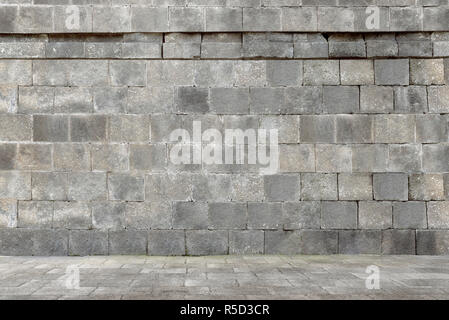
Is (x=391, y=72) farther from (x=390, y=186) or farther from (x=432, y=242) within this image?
(x=432, y=242)

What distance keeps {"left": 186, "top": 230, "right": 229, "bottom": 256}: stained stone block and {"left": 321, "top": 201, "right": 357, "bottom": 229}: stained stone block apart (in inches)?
82.0

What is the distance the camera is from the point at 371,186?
27.5 ft

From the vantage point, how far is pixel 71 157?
838 centimetres

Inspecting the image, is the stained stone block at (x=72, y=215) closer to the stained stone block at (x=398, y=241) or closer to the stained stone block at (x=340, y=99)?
the stained stone block at (x=340, y=99)

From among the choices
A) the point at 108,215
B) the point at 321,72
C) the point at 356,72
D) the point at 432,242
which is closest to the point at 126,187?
the point at 108,215

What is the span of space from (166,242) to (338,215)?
3.61 m

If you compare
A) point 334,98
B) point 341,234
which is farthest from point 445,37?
point 341,234

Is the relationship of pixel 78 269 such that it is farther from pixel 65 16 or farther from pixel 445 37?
pixel 445 37

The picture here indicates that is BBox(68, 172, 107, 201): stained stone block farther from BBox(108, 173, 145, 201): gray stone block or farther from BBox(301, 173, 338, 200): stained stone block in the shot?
BBox(301, 173, 338, 200): stained stone block

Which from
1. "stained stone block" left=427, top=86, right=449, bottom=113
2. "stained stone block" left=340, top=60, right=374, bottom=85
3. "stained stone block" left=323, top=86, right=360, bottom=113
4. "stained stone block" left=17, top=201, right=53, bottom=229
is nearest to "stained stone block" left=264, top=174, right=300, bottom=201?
"stained stone block" left=323, top=86, right=360, bottom=113

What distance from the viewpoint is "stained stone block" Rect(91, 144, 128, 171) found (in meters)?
8.37

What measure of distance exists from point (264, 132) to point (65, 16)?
16.0 ft

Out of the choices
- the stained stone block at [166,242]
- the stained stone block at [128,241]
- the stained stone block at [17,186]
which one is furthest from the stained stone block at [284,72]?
the stained stone block at [17,186]

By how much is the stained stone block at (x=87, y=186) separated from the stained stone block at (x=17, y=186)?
2.93ft
